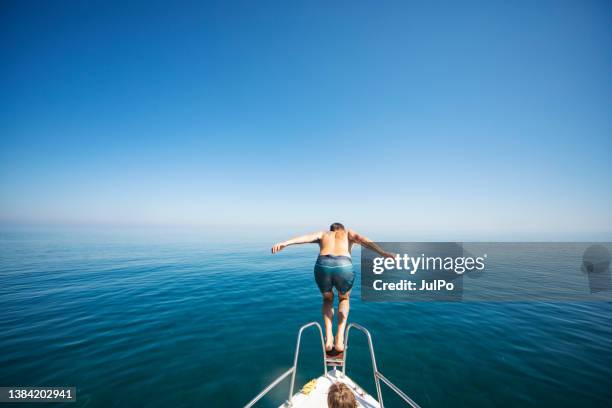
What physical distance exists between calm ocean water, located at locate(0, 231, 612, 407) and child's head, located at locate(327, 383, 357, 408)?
3404 millimetres

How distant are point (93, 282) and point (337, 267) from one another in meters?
20.3

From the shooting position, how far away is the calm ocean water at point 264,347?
19.0ft

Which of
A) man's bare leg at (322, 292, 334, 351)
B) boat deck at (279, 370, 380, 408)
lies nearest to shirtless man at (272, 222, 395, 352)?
man's bare leg at (322, 292, 334, 351)

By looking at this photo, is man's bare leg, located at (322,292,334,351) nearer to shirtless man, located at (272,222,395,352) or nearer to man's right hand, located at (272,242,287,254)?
shirtless man, located at (272,222,395,352)

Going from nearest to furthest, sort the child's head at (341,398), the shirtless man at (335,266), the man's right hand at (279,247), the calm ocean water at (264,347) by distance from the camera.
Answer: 1. the child's head at (341,398)
2. the man's right hand at (279,247)
3. the shirtless man at (335,266)
4. the calm ocean water at (264,347)

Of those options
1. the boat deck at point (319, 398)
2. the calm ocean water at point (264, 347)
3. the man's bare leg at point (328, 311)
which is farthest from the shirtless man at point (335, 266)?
the calm ocean water at point (264, 347)

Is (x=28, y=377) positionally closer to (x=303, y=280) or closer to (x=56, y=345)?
(x=56, y=345)

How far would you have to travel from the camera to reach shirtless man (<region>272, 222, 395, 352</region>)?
4098mm

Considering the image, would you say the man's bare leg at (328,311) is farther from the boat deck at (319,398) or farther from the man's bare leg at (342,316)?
the boat deck at (319,398)

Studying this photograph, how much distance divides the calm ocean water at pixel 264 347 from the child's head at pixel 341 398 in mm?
3404

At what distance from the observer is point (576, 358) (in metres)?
7.27

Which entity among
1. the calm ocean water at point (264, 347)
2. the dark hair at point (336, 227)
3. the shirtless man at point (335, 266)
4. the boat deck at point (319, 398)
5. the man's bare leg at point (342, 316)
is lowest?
the calm ocean water at point (264, 347)

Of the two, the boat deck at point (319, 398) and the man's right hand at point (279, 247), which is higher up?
the man's right hand at point (279, 247)

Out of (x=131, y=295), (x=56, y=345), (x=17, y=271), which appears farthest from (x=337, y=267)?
(x=17, y=271)
